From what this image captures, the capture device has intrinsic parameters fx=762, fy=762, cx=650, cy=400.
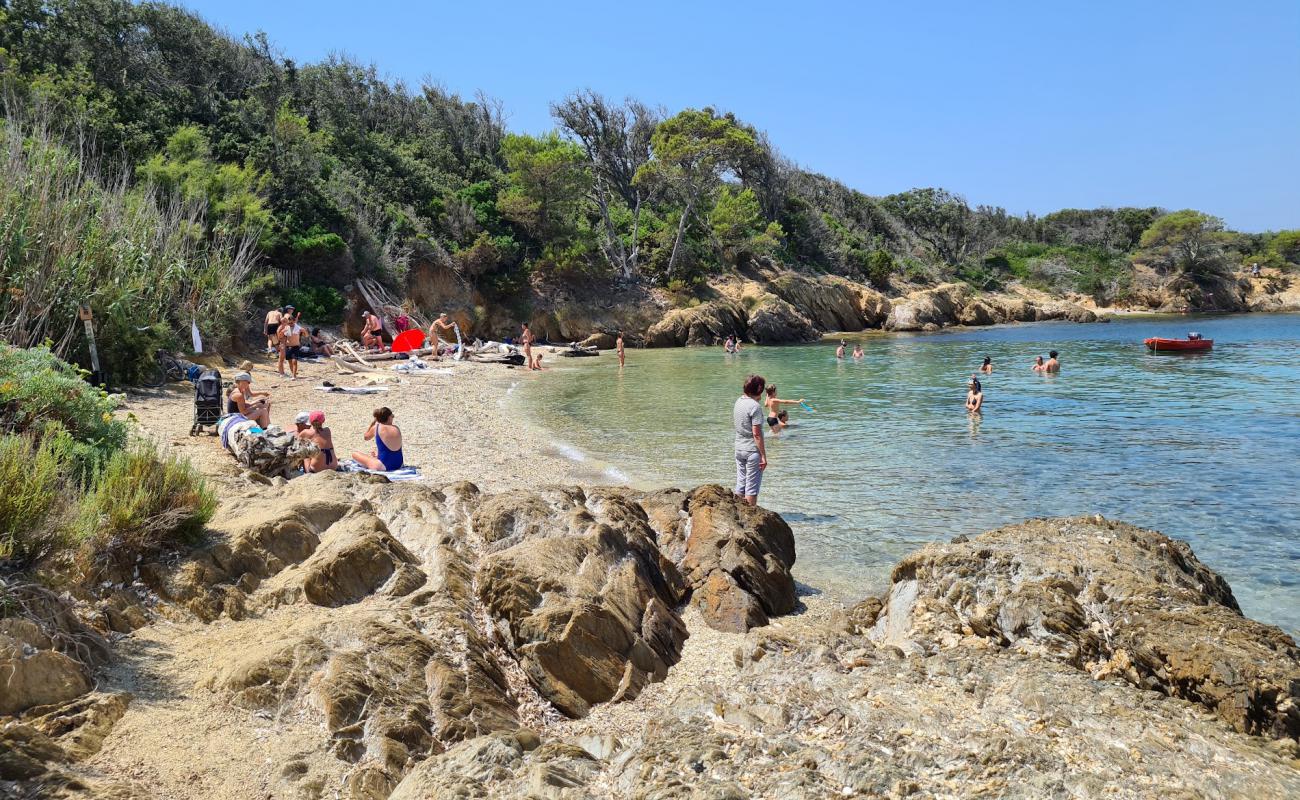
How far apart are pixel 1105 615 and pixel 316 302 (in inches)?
1058

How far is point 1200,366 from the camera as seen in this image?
83.6ft

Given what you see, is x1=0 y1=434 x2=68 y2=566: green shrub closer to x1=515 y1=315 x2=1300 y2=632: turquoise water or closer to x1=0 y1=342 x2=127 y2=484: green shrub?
x1=0 y1=342 x2=127 y2=484: green shrub

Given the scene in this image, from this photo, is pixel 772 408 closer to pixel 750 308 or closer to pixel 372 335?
pixel 372 335

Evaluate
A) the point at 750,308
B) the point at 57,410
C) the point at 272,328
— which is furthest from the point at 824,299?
the point at 57,410

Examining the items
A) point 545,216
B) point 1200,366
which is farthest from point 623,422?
point 545,216

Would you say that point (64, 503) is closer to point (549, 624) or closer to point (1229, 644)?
point (549, 624)

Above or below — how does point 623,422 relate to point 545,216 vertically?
below

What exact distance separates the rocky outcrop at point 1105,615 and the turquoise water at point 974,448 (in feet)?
6.32

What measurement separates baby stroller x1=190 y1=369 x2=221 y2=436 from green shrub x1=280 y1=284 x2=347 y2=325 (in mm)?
16290

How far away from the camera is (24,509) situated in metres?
3.90

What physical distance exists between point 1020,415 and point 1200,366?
44.9ft

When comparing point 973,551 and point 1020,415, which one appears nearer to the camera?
point 973,551

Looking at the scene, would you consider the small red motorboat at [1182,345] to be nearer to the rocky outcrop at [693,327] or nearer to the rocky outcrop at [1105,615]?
the rocky outcrop at [693,327]

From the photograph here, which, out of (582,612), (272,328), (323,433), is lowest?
(582,612)
